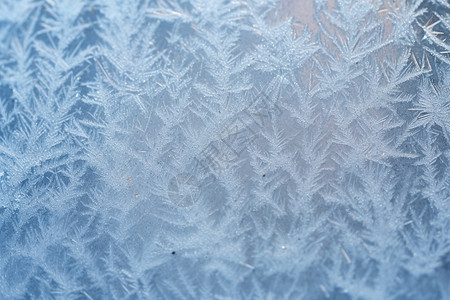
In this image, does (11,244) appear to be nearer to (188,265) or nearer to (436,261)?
(188,265)

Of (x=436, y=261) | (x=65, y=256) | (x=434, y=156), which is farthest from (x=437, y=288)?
(x=65, y=256)

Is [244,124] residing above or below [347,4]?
below

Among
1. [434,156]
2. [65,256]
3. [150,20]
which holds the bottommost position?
[65,256]

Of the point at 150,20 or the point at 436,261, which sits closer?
the point at 436,261

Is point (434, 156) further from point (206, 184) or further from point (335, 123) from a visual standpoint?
point (206, 184)

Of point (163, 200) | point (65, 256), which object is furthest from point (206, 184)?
point (65, 256)

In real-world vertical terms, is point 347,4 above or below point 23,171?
above
